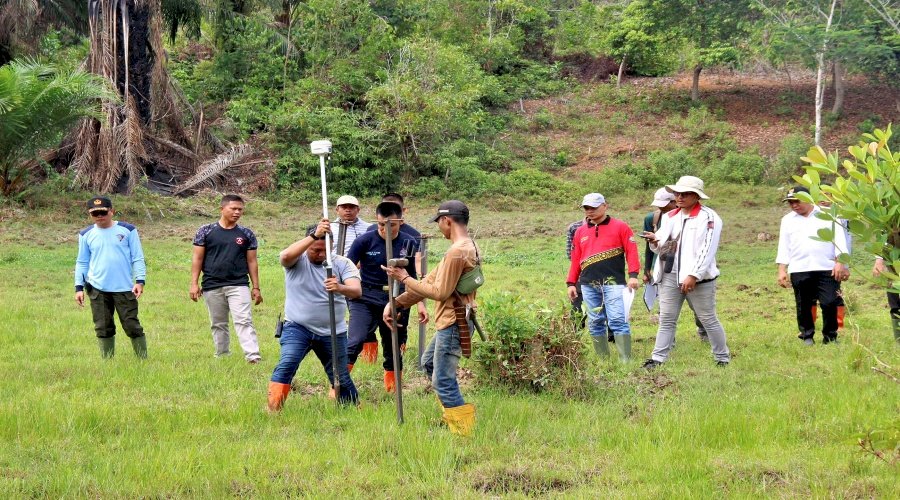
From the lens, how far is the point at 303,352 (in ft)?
24.3

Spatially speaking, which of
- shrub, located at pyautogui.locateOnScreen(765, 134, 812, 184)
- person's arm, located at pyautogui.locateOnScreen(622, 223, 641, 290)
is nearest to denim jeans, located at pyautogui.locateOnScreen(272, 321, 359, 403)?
person's arm, located at pyautogui.locateOnScreen(622, 223, 641, 290)

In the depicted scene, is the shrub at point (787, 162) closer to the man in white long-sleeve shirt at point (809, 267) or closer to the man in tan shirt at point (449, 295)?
the man in white long-sleeve shirt at point (809, 267)

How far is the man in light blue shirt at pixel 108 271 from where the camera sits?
31.5ft

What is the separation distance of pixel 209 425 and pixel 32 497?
175cm

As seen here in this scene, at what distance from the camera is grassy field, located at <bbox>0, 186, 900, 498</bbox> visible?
5.63 m

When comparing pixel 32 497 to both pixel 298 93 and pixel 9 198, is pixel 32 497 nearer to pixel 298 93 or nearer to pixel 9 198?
pixel 9 198

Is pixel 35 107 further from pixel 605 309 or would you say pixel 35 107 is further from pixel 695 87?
pixel 695 87

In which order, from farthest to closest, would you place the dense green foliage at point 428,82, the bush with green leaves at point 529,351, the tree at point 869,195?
the dense green foliage at point 428,82, the bush with green leaves at point 529,351, the tree at point 869,195

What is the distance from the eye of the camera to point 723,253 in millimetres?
20891

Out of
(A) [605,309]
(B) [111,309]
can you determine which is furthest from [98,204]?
(A) [605,309]

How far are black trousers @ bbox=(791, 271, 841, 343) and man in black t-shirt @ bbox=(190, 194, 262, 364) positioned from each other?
6.06 meters

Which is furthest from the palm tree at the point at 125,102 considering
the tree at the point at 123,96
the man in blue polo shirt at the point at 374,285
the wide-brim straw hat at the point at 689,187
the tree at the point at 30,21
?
the wide-brim straw hat at the point at 689,187

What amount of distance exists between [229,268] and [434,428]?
377 centimetres

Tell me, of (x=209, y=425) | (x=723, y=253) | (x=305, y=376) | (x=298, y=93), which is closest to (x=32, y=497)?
(x=209, y=425)
